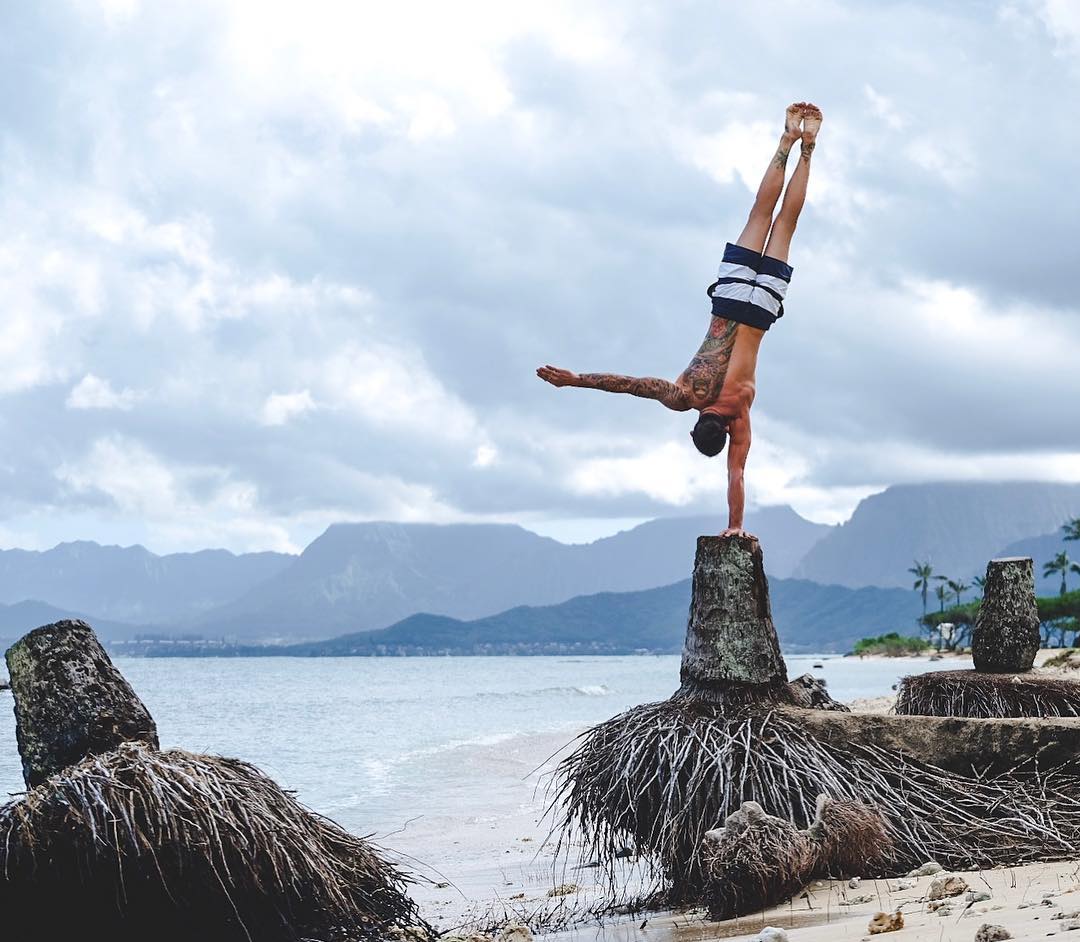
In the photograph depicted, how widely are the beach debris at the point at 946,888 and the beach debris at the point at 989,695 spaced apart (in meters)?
4.66

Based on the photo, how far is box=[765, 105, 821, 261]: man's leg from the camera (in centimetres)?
1020

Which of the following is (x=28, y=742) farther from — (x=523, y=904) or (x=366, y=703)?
(x=366, y=703)

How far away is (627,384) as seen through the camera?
9836 mm

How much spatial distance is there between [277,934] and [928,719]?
4.67 metres

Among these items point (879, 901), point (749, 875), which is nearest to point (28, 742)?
point (749, 875)

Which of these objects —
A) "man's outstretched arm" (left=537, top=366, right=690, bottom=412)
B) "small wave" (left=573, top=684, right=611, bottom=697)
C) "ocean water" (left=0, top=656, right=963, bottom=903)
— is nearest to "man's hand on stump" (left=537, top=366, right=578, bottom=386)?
"man's outstretched arm" (left=537, top=366, right=690, bottom=412)

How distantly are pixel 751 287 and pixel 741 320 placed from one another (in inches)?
10.3

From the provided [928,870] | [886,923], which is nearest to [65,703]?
[886,923]

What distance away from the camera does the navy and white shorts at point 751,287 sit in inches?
398

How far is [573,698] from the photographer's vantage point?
6438 cm

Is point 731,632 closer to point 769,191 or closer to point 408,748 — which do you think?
point 769,191

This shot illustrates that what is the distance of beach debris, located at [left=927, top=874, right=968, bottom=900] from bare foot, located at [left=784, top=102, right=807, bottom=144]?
5.70 metres

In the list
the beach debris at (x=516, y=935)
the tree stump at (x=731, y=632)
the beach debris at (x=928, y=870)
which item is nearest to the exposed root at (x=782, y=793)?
the beach debris at (x=928, y=870)

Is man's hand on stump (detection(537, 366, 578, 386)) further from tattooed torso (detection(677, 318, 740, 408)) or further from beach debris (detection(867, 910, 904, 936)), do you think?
beach debris (detection(867, 910, 904, 936))
